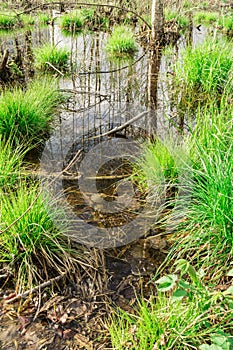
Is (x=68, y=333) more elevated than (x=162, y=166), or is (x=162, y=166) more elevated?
(x=162, y=166)

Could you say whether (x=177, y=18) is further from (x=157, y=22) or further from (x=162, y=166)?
(x=162, y=166)

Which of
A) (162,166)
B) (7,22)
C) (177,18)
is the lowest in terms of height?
(162,166)

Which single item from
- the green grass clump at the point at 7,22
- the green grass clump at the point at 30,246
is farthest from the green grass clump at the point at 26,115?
the green grass clump at the point at 7,22

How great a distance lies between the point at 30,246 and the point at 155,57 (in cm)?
560

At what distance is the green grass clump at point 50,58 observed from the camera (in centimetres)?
562

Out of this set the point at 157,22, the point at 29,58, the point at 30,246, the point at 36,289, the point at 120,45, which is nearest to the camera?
the point at 36,289

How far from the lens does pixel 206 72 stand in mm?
4375

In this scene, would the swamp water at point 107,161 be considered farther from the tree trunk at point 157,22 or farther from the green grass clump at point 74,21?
the green grass clump at point 74,21

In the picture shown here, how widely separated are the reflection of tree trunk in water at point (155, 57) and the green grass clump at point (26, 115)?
1.07 metres

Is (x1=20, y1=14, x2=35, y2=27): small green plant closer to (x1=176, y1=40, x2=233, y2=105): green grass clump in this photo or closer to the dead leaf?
(x1=176, y1=40, x2=233, y2=105): green grass clump

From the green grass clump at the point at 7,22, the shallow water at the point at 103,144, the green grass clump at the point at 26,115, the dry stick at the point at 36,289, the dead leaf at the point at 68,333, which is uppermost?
the green grass clump at the point at 7,22

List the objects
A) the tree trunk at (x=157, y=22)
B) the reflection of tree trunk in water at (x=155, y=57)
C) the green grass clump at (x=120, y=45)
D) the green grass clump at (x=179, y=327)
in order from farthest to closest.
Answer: the green grass clump at (x=120, y=45)
the tree trunk at (x=157, y=22)
the reflection of tree trunk in water at (x=155, y=57)
the green grass clump at (x=179, y=327)

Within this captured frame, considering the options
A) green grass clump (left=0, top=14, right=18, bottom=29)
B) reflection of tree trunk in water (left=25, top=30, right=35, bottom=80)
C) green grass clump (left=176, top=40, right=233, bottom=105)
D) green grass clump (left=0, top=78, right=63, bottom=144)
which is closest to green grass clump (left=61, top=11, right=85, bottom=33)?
green grass clump (left=0, top=14, right=18, bottom=29)

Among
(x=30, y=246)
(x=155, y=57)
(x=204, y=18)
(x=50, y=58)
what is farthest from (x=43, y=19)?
(x=30, y=246)
